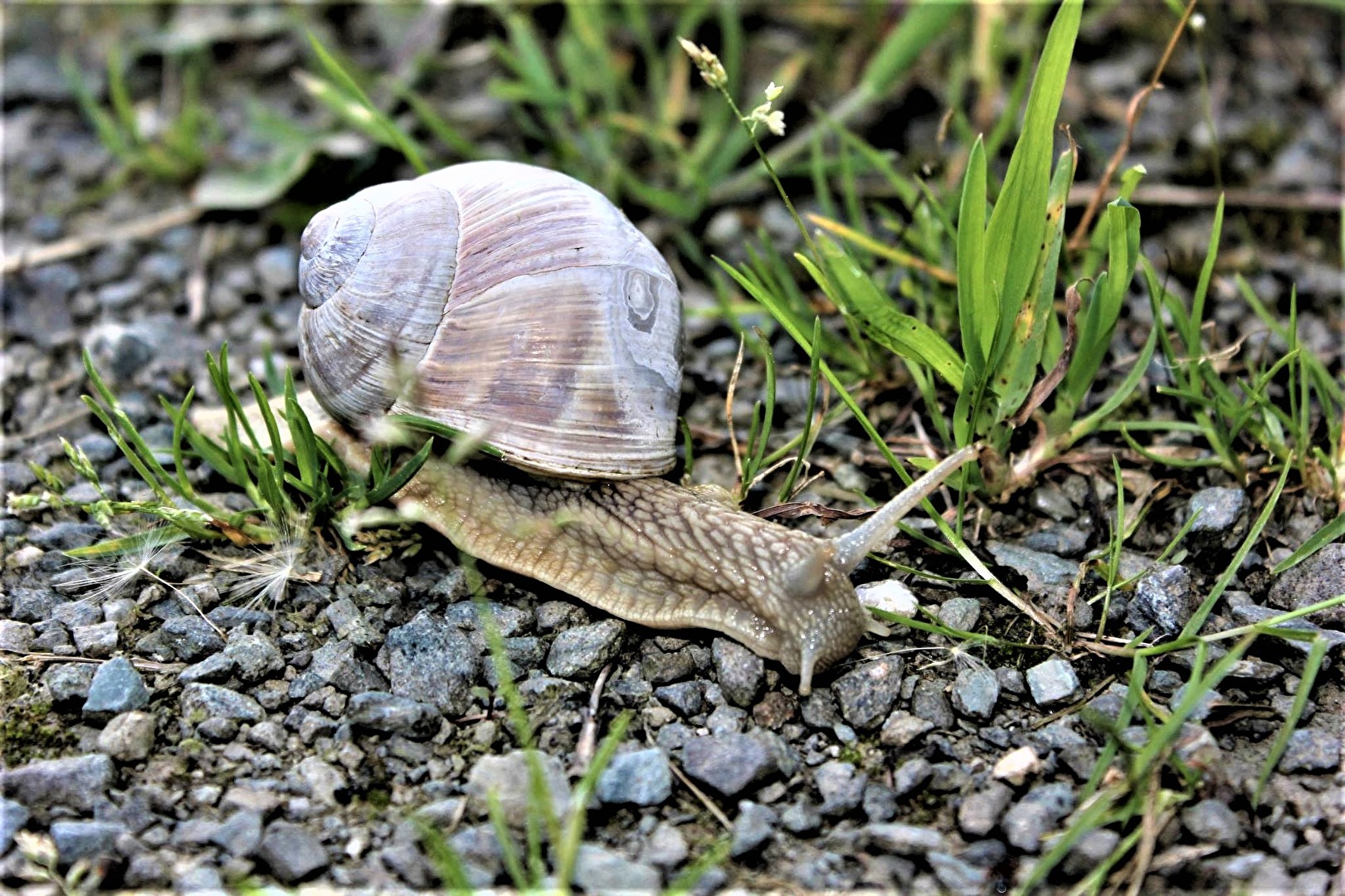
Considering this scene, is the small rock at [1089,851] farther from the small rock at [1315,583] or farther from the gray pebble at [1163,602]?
the small rock at [1315,583]

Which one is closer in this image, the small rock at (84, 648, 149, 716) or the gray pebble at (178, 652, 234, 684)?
the small rock at (84, 648, 149, 716)

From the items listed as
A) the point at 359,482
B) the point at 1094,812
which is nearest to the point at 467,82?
the point at 359,482

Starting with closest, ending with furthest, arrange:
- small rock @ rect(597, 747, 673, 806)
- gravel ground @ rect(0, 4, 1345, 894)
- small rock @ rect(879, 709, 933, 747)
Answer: gravel ground @ rect(0, 4, 1345, 894), small rock @ rect(597, 747, 673, 806), small rock @ rect(879, 709, 933, 747)

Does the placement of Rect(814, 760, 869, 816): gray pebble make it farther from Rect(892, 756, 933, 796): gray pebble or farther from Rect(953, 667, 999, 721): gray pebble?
Rect(953, 667, 999, 721): gray pebble

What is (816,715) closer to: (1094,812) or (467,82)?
(1094,812)

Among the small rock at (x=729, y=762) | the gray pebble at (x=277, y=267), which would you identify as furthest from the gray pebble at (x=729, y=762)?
the gray pebble at (x=277, y=267)

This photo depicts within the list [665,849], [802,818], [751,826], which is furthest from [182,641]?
[802,818]

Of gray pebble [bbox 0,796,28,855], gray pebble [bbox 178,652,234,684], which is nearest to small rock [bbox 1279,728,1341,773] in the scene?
gray pebble [bbox 178,652,234,684]
